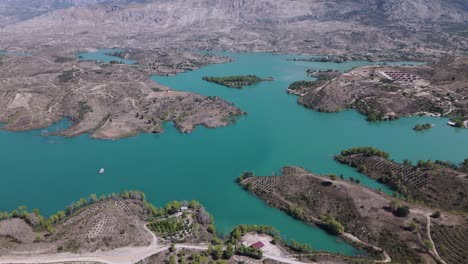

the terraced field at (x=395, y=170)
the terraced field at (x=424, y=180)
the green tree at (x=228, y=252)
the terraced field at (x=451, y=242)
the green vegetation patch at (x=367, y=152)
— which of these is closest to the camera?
the terraced field at (x=451, y=242)

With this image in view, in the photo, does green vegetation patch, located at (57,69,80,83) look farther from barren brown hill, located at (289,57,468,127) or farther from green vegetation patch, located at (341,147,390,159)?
green vegetation patch, located at (341,147,390,159)

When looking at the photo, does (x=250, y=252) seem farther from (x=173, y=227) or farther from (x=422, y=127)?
(x=422, y=127)

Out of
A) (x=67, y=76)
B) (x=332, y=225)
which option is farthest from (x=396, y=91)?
(x=67, y=76)

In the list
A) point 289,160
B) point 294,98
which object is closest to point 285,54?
point 294,98

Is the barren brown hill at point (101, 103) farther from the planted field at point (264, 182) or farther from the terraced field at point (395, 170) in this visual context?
the terraced field at point (395, 170)

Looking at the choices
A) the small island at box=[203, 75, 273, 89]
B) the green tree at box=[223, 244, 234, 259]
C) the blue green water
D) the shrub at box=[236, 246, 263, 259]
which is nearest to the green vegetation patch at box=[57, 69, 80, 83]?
the blue green water

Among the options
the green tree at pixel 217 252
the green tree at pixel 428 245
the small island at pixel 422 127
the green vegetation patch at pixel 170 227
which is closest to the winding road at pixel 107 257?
the green tree at pixel 217 252

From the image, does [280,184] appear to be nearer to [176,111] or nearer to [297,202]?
[297,202]
